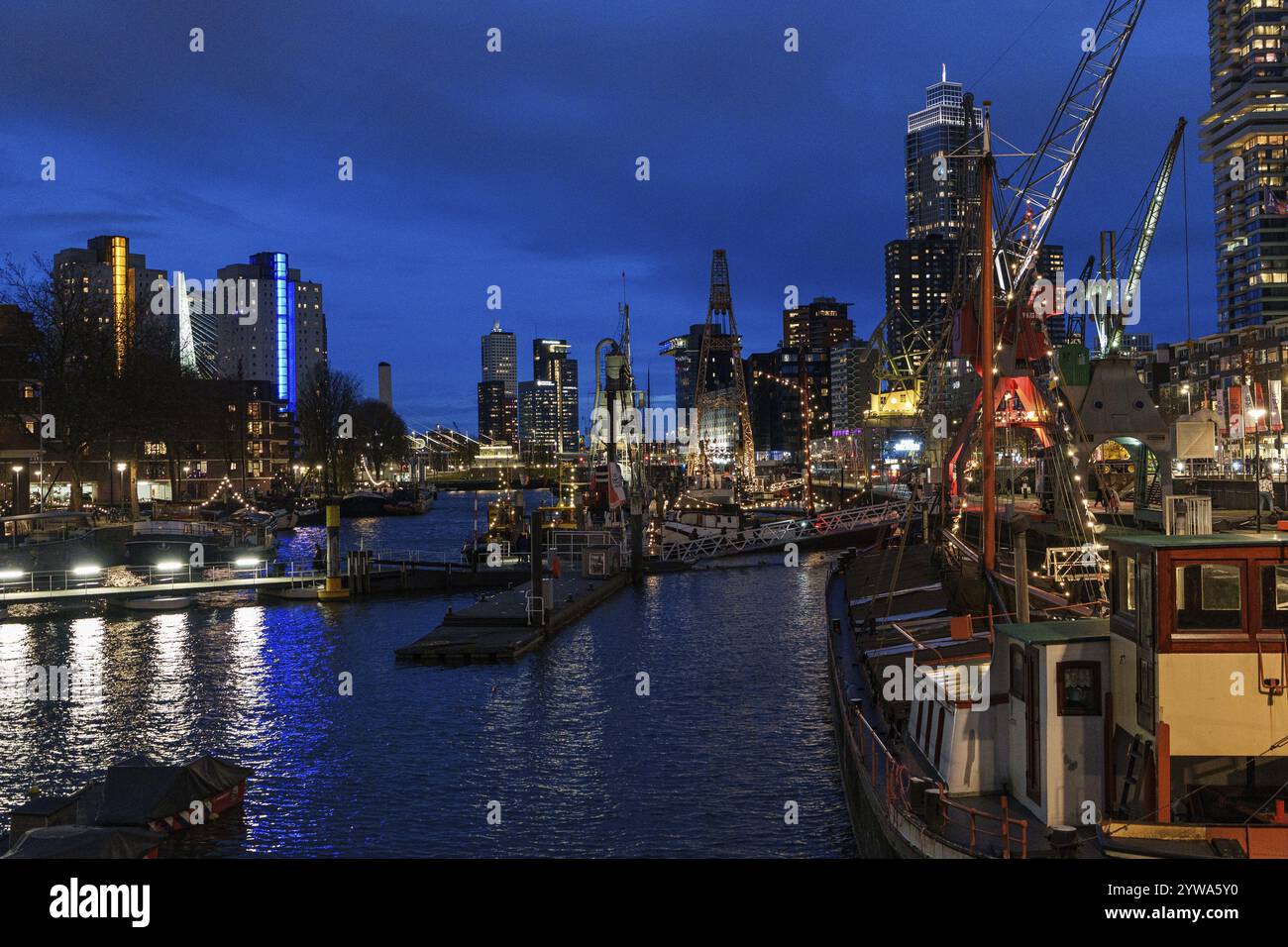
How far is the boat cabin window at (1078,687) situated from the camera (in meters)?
14.6

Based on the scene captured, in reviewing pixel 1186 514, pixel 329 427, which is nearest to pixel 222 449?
pixel 329 427

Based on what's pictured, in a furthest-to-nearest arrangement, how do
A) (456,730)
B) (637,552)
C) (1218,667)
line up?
(637,552) → (456,730) → (1218,667)

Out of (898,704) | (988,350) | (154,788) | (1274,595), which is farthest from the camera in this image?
(988,350)

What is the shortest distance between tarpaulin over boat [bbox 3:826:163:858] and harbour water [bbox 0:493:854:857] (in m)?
3.01

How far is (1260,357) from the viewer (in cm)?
12656

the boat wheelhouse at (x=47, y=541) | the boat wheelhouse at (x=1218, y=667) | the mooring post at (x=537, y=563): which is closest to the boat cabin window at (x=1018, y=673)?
the boat wheelhouse at (x=1218, y=667)

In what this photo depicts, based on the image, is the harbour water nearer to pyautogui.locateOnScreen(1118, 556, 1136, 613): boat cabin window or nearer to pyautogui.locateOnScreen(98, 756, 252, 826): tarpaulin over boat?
pyautogui.locateOnScreen(98, 756, 252, 826): tarpaulin over boat

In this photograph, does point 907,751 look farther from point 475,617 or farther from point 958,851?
point 475,617

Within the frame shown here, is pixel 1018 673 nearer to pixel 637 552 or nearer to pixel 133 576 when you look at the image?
pixel 637 552

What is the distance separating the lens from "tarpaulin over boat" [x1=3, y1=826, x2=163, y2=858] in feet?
59.6

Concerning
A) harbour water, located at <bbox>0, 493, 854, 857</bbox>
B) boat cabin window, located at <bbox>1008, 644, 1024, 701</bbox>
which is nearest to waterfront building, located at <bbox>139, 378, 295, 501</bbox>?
harbour water, located at <bbox>0, 493, 854, 857</bbox>

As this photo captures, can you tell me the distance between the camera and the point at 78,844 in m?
18.4

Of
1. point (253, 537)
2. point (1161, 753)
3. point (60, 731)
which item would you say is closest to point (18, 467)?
point (253, 537)

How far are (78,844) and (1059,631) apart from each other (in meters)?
16.5
